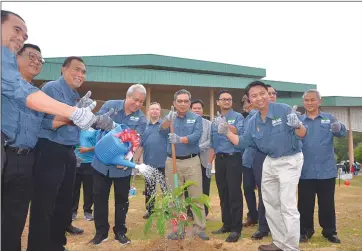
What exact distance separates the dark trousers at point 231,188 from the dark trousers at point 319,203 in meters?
0.96

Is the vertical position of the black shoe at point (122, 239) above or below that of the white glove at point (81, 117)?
below

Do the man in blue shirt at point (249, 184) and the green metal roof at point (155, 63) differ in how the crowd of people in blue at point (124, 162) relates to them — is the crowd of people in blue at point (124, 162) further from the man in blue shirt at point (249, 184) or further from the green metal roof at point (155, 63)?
the green metal roof at point (155, 63)

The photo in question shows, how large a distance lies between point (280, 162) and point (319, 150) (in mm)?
1189

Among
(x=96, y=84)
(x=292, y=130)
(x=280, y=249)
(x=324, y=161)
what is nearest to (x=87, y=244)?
(x=280, y=249)

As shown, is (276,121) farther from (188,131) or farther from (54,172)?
(54,172)

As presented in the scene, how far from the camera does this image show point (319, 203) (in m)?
4.94

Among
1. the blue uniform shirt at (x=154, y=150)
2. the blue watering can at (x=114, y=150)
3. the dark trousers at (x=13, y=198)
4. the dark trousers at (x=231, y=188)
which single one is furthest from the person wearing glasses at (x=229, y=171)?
the dark trousers at (x=13, y=198)

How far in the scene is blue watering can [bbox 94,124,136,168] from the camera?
3900mm

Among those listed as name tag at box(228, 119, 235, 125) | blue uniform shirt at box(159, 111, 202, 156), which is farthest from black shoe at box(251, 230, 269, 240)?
name tag at box(228, 119, 235, 125)

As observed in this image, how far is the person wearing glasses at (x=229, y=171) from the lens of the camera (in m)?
4.79

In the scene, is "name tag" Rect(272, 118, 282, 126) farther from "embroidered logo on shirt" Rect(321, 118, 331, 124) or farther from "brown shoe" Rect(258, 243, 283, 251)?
"brown shoe" Rect(258, 243, 283, 251)

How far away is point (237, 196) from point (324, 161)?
139 cm

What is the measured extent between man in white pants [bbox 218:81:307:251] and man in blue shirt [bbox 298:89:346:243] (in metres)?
0.90

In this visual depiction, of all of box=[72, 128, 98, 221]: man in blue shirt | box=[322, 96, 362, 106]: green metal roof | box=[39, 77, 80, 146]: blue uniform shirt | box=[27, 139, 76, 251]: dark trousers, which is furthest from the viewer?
box=[322, 96, 362, 106]: green metal roof
